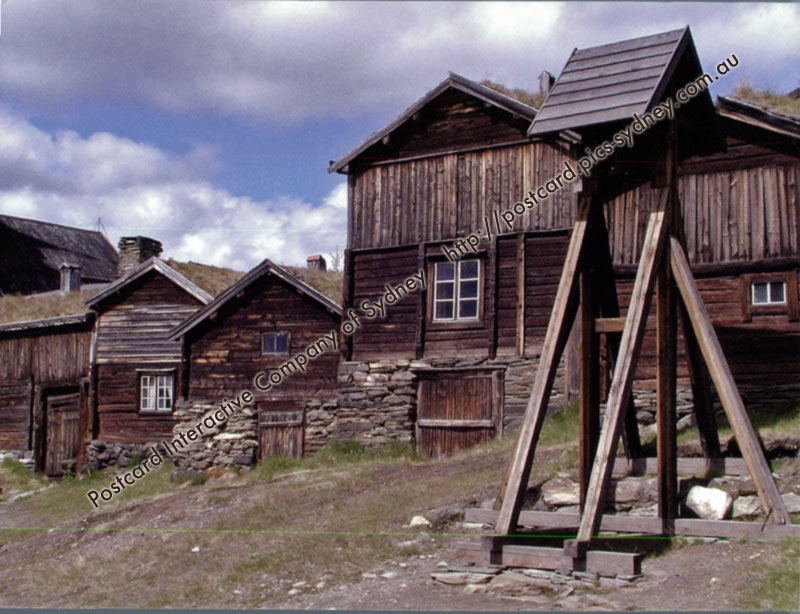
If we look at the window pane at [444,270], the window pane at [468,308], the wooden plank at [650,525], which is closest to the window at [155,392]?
the window pane at [444,270]

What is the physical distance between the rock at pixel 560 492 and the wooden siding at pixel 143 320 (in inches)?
614

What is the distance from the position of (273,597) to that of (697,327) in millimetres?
4943

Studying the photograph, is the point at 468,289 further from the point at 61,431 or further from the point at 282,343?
the point at 61,431

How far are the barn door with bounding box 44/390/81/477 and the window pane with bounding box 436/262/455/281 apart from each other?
1239 centimetres

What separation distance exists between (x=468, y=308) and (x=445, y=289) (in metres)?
0.64

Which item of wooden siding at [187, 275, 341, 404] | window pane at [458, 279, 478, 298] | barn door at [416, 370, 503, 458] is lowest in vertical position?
barn door at [416, 370, 503, 458]

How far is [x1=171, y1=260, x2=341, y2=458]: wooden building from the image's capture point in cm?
2092

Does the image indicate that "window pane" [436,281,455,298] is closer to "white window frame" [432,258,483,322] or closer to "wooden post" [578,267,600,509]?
"white window frame" [432,258,483,322]

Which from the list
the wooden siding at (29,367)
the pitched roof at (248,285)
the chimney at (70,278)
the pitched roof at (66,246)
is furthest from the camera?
the pitched roof at (66,246)

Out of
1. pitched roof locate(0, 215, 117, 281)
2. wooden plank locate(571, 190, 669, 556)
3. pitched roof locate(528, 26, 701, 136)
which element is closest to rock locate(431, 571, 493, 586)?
wooden plank locate(571, 190, 669, 556)

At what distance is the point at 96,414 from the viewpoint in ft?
82.7

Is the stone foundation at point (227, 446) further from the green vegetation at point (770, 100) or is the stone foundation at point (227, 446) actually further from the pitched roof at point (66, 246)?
the pitched roof at point (66, 246)

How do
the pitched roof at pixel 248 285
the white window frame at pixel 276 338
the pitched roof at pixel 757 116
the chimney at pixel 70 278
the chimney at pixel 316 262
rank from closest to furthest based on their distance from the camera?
the pitched roof at pixel 757 116
the pitched roof at pixel 248 285
the white window frame at pixel 276 338
the chimney at pixel 316 262
the chimney at pixel 70 278

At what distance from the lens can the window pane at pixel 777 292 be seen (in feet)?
51.9
